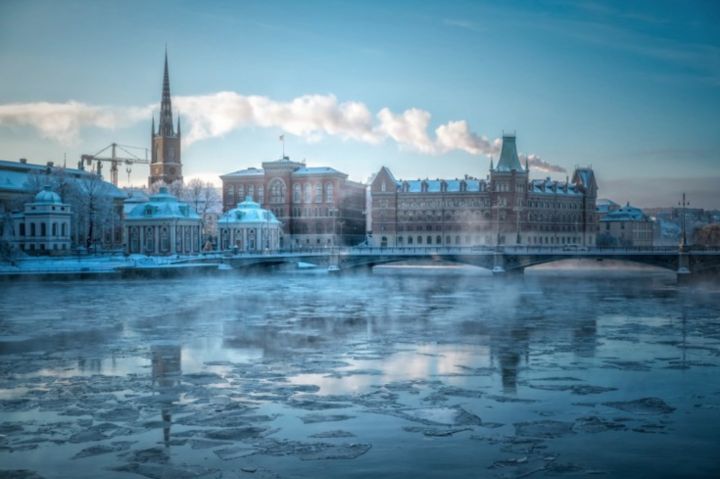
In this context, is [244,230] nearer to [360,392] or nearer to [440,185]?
[440,185]

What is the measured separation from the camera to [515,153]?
140625mm

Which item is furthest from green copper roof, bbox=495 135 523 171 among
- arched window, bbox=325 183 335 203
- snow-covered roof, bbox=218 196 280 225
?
snow-covered roof, bbox=218 196 280 225

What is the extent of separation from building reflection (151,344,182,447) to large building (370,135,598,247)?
107586 mm

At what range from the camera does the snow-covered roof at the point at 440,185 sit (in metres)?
141

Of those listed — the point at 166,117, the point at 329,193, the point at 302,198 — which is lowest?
the point at 302,198

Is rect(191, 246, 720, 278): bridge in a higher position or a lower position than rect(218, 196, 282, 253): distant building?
lower

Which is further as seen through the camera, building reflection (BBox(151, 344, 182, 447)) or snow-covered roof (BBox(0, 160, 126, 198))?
snow-covered roof (BBox(0, 160, 126, 198))

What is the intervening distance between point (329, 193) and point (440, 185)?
21519 mm

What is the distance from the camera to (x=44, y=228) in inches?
3366

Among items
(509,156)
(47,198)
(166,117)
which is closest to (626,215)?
(509,156)

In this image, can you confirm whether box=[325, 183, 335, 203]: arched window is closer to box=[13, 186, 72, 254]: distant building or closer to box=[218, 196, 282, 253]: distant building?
box=[218, 196, 282, 253]: distant building

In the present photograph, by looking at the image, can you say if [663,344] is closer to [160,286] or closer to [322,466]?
[322,466]

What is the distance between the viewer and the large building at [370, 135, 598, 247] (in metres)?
138

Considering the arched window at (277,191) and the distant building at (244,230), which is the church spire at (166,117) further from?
the distant building at (244,230)
